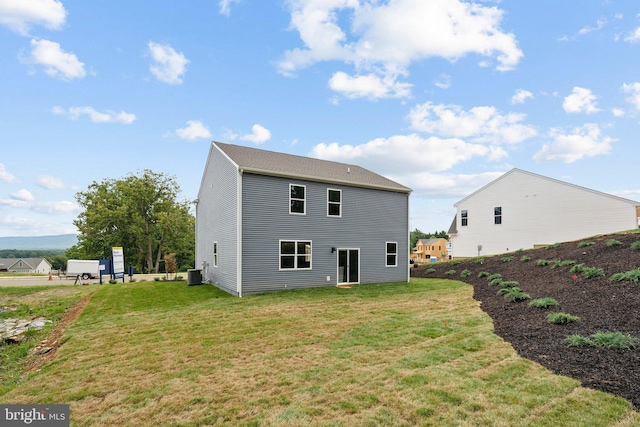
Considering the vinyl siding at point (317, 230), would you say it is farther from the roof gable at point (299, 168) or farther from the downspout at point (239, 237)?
the roof gable at point (299, 168)

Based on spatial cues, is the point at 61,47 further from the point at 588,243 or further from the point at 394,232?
the point at 588,243

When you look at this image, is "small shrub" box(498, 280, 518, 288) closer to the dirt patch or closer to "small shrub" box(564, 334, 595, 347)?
"small shrub" box(564, 334, 595, 347)

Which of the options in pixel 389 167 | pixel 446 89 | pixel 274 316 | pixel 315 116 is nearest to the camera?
pixel 274 316

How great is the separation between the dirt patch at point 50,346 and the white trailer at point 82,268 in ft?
37.7

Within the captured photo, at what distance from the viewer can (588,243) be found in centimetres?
1374

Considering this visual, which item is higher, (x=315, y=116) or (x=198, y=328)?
(x=315, y=116)

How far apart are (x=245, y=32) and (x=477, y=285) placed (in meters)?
16.1

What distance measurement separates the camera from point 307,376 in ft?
14.1

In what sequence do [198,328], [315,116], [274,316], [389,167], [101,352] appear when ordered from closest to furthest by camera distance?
[101,352] < [198,328] < [274,316] < [315,116] < [389,167]

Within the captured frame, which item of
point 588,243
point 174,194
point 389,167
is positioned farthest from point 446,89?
point 174,194

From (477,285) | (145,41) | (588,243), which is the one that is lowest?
(477,285)

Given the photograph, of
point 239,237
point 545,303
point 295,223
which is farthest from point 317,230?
point 545,303

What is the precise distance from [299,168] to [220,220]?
440 cm

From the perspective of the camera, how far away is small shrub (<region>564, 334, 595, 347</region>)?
15.6 feet
